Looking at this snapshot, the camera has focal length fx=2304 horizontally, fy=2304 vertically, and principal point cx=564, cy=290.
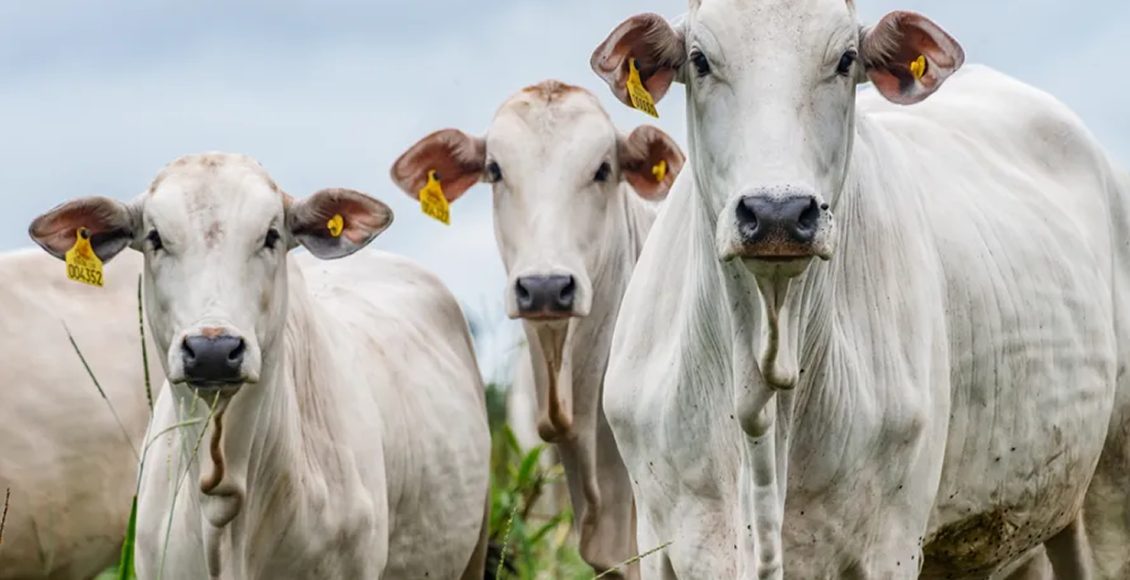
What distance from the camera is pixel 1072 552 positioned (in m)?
8.01

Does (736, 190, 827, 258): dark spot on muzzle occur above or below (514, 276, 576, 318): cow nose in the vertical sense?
above

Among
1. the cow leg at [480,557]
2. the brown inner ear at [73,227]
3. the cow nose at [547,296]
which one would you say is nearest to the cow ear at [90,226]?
the brown inner ear at [73,227]

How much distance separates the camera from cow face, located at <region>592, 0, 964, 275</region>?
16.8 ft

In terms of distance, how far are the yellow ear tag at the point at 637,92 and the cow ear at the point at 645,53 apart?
10 millimetres

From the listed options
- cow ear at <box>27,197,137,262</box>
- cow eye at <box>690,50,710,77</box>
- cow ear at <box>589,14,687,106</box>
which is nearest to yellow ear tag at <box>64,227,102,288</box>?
cow ear at <box>27,197,137,262</box>

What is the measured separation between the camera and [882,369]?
19.4 ft

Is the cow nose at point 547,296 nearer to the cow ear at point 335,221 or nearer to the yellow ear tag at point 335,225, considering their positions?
the cow ear at point 335,221

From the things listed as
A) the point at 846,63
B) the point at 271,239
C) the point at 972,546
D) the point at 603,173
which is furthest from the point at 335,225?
the point at 846,63

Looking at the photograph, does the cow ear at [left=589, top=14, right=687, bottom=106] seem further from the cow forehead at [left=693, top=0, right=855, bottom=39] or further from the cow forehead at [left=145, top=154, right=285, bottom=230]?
the cow forehead at [left=145, top=154, right=285, bottom=230]

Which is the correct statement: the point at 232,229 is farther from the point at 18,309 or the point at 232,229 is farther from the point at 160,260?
the point at 18,309

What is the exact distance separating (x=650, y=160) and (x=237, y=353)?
3359 millimetres

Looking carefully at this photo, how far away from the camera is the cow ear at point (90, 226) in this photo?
7.31 metres

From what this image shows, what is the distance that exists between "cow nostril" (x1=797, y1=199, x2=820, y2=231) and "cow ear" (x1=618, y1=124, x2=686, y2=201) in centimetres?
452

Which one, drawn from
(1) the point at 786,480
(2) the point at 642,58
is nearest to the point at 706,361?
(1) the point at 786,480
